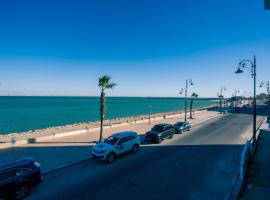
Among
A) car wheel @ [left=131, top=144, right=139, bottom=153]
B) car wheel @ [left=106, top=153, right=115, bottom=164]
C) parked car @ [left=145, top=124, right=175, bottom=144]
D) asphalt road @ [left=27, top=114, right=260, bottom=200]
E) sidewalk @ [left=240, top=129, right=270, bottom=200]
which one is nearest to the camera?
sidewalk @ [left=240, top=129, right=270, bottom=200]

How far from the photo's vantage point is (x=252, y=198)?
33.5 feet

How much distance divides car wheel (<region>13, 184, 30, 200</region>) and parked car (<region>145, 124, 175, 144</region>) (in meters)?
14.2

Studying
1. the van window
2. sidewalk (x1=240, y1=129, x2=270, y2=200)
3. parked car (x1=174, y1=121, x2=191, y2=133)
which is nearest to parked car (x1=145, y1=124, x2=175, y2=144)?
parked car (x1=174, y1=121, x2=191, y2=133)

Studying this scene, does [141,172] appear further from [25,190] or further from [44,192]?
[25,190]

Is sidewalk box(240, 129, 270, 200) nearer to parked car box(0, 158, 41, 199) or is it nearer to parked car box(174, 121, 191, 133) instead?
parked car box(0, 158, 41, 199)

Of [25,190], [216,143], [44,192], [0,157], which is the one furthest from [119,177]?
[216,143]

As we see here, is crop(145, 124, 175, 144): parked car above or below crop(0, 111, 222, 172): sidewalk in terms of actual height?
above

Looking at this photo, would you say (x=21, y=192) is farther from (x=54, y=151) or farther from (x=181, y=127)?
(x=181, y=127)

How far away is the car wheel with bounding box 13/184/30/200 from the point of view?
10734 mm

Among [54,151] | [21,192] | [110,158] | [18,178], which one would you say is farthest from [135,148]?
[18,178]

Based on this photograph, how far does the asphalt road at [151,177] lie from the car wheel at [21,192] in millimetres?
333

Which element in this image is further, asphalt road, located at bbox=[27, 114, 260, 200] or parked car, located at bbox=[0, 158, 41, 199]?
→ asphalt road, located at bbox=[27, 114, 260, 200]

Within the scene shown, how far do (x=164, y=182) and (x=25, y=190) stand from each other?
7519mm

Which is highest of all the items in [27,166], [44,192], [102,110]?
[102,110]
